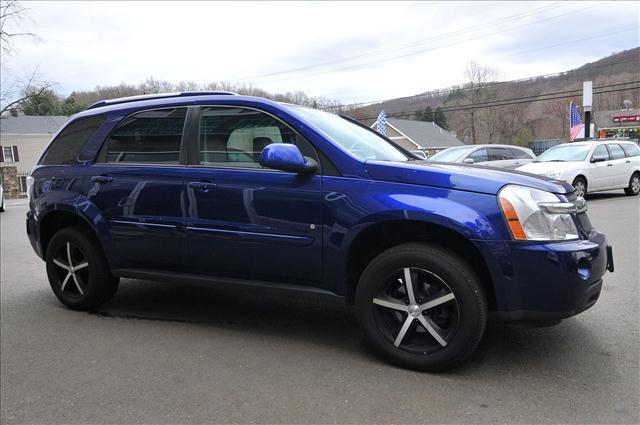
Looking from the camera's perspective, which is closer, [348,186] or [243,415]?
[243,415]

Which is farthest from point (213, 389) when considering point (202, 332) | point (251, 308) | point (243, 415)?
point (251, 308)

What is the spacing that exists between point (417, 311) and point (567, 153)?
486 inches

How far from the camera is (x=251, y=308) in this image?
461 centimetres

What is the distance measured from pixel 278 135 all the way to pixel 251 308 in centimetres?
175

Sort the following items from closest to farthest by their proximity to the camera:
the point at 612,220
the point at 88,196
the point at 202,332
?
the point at 202,332, the point at 88,196, the point at 612,220

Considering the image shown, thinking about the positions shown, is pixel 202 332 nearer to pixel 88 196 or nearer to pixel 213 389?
pixel 213 389

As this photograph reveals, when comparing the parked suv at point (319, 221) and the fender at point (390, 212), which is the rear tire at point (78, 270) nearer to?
the parked suv at point (319, 221)

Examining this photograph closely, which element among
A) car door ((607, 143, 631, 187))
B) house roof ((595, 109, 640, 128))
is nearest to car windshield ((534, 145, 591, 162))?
car door ((607, 143, 631, 187))

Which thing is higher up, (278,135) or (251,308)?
(278,135)

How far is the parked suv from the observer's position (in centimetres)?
296

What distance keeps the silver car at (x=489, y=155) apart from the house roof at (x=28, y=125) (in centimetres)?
4906

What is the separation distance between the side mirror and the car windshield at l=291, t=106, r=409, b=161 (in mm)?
363

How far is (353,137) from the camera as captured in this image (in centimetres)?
395

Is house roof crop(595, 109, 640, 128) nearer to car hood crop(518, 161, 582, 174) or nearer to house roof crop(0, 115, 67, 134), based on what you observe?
car hood crop(518, 161, 582, 174)
